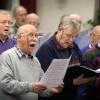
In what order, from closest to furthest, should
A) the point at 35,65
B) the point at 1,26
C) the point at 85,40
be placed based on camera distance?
the point at 35,65, the point at 1,26, the point at 85,40

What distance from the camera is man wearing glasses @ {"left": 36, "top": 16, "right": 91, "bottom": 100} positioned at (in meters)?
3.09

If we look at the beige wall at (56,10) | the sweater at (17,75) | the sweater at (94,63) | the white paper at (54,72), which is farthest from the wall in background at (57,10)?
the white paper at (54,72)

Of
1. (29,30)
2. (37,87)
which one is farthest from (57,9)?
(37,87)

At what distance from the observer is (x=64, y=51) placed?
319 centimetres

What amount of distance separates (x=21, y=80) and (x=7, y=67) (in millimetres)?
167

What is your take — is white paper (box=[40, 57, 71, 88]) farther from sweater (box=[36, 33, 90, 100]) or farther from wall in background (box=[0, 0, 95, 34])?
wall in background (box=[0, 0, 95, 34])

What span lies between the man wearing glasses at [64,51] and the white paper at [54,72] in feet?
1.21

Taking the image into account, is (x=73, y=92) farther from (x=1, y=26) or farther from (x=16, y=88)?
(x=1, y=26)

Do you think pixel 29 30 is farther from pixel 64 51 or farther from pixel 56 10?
pixel 56 10

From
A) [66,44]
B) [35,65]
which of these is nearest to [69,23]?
[66,44]

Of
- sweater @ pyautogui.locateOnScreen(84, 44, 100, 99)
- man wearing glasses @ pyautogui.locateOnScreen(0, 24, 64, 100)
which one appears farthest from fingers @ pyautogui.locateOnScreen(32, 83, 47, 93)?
sweater @ pyautogui.locateOnScreen(84, 44, 100, 99)

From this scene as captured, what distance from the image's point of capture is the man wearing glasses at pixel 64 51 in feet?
10.1

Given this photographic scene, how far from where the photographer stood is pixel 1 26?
360 cm

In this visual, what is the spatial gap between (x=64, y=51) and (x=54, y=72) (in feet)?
1.82
